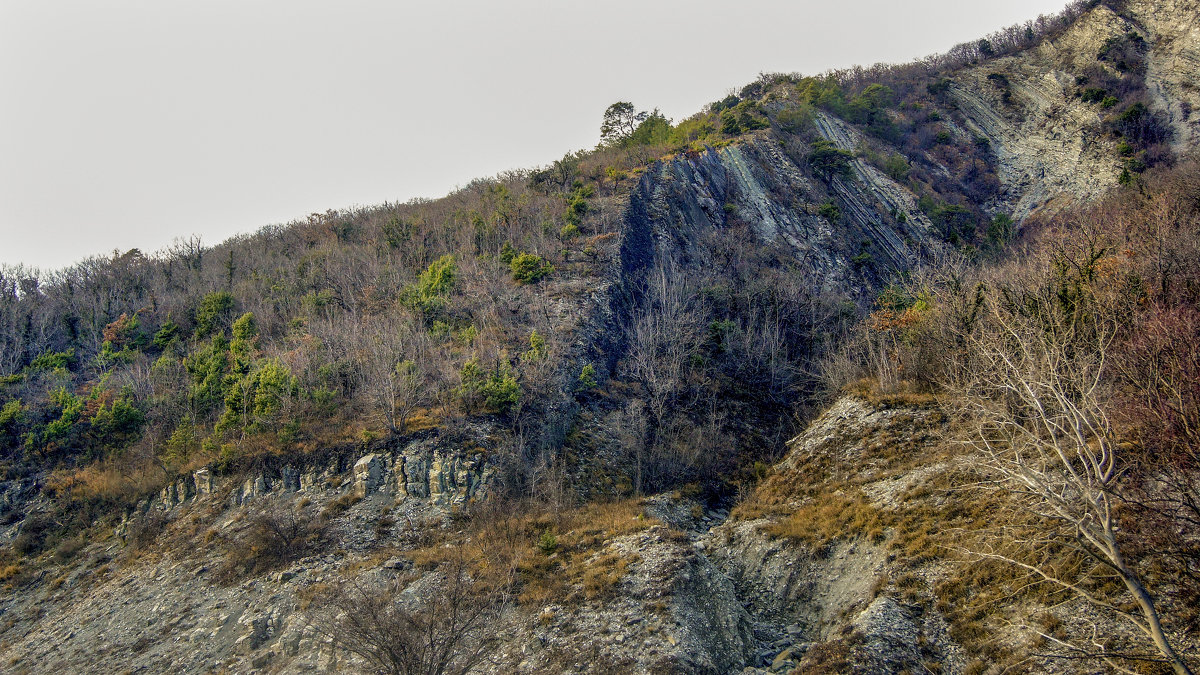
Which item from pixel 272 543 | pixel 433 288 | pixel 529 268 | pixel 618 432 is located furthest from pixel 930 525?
pixel 433 288

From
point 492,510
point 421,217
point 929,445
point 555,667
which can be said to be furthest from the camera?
point 421,217

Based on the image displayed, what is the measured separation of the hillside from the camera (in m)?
15.0

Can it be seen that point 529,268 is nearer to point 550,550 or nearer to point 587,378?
point 587,378

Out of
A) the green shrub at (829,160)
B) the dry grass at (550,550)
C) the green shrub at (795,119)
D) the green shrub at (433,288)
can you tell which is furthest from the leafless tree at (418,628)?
the green shrub at (795,119)

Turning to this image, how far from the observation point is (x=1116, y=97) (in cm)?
6219

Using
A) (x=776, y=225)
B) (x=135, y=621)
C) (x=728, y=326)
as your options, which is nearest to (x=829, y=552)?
(x=728, y=326)

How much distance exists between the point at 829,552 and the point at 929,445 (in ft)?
22.7

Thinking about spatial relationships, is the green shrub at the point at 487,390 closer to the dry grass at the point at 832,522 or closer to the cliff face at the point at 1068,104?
the dry grass at the point at 832,522

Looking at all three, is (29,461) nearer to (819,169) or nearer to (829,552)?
(829,552)

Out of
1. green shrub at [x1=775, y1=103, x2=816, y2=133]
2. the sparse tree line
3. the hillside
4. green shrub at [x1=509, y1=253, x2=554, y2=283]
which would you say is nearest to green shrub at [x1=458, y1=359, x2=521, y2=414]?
the hillside

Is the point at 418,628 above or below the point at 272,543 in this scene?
above

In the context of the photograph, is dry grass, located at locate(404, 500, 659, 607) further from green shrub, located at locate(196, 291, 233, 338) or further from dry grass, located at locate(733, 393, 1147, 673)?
green shrub, located at locate(196, 291, 233, 338)

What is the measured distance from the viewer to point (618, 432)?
31578mm

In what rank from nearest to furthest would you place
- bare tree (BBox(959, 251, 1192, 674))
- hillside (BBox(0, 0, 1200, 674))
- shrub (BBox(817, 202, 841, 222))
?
bare tree (BBox(959, 251, 1192, 674)) < hillside (BBox(0, 0, 1200, 674)) < shrub (BBox(817, 202, 841, 222))
